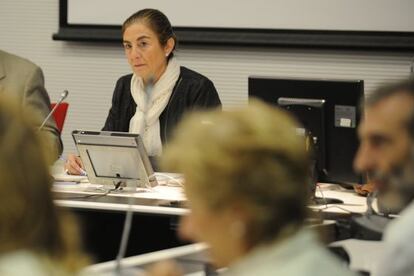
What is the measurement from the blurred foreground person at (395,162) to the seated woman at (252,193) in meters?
0.28

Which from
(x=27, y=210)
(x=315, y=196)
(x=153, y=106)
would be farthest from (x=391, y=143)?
(x=153, y=106)

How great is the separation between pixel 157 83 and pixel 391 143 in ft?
9.76

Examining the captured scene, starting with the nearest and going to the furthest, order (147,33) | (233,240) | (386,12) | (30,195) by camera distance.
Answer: (30,195), (233,240), (147,33), (386,12)

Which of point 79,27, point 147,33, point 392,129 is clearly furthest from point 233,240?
point 79,27

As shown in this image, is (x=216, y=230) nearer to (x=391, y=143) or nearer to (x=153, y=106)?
(x=391, y=143)

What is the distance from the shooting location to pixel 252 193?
1477 mm

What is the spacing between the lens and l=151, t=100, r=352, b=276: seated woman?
148 centimetres

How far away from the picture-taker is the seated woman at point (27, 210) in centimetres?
135

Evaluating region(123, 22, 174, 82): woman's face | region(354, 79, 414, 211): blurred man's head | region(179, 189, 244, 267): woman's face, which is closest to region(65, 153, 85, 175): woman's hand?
region(123, 22, 174, 82): woman's face

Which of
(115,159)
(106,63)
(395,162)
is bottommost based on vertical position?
(115,159)

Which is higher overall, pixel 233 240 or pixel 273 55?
pixel 273 55

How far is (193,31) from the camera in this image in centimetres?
570

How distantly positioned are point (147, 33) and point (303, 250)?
3.25 m

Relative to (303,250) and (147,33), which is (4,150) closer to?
(303,250)
